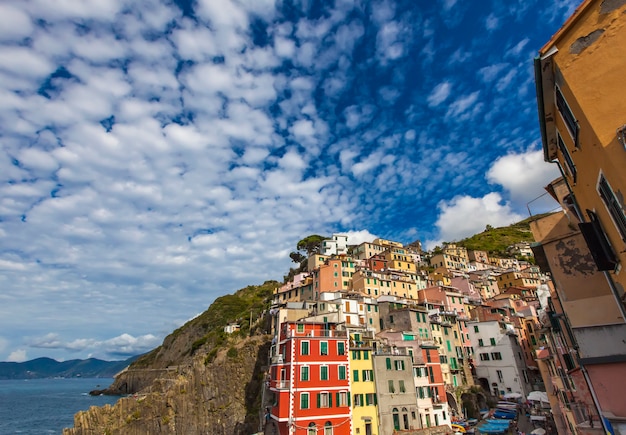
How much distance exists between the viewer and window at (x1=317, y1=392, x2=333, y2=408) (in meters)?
36.6

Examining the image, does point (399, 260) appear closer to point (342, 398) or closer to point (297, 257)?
point (297, 257)

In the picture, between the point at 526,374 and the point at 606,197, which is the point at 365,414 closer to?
the point at 526,374

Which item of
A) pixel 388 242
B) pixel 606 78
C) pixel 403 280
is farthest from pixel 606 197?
pixel 388 242

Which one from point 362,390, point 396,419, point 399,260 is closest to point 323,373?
point 362,390

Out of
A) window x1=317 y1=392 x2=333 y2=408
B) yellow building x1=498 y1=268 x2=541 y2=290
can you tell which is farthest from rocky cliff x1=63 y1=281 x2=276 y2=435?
yellow building x1=498 y1=268 x2=541 y2=290

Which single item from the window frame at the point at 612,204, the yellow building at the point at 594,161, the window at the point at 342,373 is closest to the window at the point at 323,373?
the window at the point at 342,373

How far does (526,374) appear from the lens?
170 feet

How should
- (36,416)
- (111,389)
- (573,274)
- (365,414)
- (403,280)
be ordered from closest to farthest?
(573,274) → (365,414) → (403,280) → (36,416) → (111,389)

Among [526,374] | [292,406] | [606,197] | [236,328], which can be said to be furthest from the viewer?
[236,328]

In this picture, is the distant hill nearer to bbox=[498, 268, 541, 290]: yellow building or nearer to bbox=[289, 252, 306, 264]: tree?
bbox=[498, 268, 541, 290]: yellow building

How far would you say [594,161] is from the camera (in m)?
8.66

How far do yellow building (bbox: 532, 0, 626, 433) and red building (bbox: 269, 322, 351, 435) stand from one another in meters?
28.8

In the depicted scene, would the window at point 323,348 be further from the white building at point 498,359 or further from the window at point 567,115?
the window at point 567,115

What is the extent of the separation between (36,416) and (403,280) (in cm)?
11992
